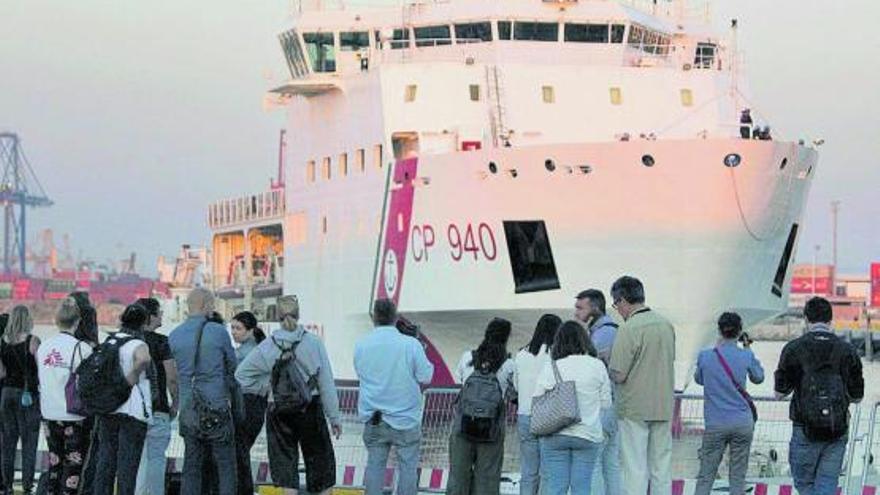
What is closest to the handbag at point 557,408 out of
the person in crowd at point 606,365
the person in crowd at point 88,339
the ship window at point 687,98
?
the person in crowd at point 606,365

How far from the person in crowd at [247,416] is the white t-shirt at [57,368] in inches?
40.7

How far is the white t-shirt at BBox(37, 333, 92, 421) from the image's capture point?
10.7 metres

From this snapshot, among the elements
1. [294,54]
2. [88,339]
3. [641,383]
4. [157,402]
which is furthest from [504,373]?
[294,54]

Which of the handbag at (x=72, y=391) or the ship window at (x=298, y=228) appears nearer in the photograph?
the handbag at (x=72, y=391)

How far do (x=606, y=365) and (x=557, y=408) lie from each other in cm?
118

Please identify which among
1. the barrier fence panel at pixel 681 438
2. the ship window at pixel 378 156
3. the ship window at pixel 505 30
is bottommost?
the barrier fence panel at pixel 681 438

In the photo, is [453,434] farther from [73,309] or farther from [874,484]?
[874,484]

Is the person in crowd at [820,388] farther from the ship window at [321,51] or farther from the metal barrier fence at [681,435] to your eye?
the ship window at [321,51]

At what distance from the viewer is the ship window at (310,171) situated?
29234 mm

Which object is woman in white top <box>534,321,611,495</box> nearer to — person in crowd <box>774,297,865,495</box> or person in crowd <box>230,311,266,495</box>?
person in crowd <box>774,297,865,495</box>

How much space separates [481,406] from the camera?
10.5m

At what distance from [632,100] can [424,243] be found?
436 cm

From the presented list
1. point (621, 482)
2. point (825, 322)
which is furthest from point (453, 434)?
point (825, 322)

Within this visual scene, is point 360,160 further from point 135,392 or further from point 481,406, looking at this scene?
point 135,392
